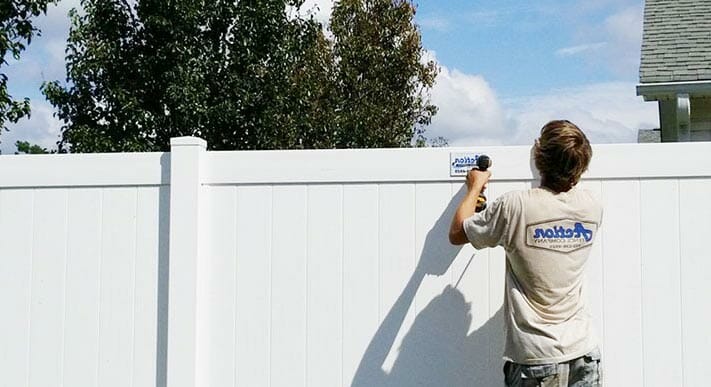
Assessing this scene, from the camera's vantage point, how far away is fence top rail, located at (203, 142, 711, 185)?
3.19 m

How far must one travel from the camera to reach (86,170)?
354cm

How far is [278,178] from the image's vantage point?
3.40 metres

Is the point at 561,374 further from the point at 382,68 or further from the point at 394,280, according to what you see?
the point at 382,68

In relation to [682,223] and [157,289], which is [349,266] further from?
[682,223]

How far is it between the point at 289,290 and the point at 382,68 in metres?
9.38

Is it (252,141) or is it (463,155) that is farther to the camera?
(252,141)

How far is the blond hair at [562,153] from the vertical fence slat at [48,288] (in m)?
2.16

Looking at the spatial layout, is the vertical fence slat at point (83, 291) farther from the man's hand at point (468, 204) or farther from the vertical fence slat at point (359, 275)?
the man's hand at point (468, 204)

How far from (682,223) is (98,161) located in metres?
2.55

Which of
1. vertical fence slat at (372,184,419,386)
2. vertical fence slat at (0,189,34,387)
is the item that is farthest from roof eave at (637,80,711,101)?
vertical fence slat at (0,189,34,387)

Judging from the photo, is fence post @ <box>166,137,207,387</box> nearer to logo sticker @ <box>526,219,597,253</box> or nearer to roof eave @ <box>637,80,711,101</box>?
logo sticker @ <box>526,219,597,253</box>

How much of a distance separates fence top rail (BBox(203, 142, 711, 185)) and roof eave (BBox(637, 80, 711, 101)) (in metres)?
3.05

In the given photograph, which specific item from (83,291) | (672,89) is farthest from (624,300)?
(672,89)

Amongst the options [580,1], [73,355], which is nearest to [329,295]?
[73,355]
